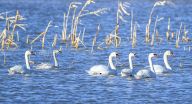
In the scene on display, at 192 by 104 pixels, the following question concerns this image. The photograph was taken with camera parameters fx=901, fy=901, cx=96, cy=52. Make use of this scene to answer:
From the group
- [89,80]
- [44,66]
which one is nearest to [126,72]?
[89,80]

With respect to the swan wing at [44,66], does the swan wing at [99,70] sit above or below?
below

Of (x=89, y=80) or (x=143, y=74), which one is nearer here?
(x=89, y=80)

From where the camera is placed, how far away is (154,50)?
107ft

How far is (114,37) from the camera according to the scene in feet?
112

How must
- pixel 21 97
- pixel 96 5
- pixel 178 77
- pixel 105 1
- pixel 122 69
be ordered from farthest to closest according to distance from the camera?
1. pixel 105 1
2. pixel 96 5
3. pixel 122 69
4. pixel 178 77
5. pixel 21 97

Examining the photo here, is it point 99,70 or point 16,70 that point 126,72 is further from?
point 16,70

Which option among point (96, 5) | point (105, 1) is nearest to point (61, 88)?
point (96, 5)

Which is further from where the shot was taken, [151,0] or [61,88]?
[151,0]

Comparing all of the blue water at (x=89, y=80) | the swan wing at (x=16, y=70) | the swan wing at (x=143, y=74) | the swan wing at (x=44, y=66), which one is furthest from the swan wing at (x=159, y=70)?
the swan wing at (x=16, y=70)

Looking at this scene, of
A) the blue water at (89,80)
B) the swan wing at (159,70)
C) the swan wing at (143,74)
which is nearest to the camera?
the blue water at (89,80)

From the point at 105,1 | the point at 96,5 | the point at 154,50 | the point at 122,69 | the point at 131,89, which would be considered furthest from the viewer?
the point at 105,1

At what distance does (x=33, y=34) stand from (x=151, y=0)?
34220 mm

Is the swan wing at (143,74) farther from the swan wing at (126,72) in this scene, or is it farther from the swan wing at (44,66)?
the swan wing at (44,66)

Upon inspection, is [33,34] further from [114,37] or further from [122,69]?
[122,69]
